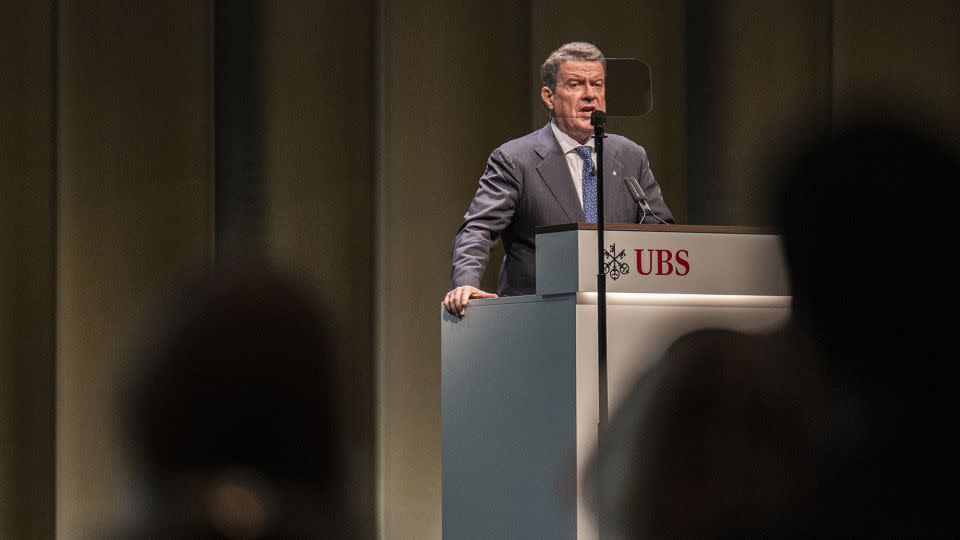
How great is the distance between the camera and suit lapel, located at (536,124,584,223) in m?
2.75

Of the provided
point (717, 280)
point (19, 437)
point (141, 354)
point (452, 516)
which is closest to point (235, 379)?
point (141, 354)

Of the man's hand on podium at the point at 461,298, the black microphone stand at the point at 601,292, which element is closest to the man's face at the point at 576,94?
the man's hand on podium at the point at 461,298

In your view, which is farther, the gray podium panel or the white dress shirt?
the white dress shirt

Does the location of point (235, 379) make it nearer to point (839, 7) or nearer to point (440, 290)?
point (440, 290)

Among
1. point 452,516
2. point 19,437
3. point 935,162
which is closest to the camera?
point 935,162

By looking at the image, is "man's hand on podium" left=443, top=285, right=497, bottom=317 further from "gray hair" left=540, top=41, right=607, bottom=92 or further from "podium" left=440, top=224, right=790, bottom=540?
"gray hair" left=540, top=41, right=607, bottom=92

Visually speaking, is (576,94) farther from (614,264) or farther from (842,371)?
(842,371)

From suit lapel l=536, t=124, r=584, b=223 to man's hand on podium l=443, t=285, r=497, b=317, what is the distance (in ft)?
1.13

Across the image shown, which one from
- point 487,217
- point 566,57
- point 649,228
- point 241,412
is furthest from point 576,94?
point 241,412

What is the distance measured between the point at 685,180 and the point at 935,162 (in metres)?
3.70

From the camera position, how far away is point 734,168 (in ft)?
14.0

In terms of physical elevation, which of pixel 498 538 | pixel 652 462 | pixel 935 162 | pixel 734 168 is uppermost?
pixel 734 168

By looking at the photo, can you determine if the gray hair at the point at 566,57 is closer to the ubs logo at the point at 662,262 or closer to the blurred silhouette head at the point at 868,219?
the ubs logo at the point at 662,262

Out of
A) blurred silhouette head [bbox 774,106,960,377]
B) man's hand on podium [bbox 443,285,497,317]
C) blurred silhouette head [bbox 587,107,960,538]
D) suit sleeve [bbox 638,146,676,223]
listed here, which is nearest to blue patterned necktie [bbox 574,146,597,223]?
suit sleeve [bbox 638,146,676,223]
